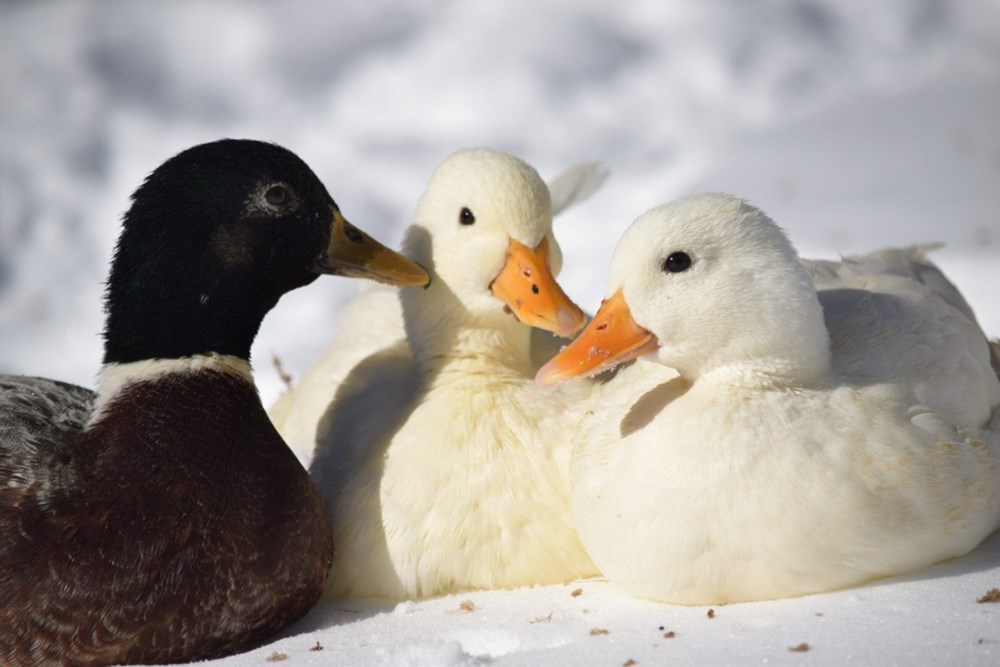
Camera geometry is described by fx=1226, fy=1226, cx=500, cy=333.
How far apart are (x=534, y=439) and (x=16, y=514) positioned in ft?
5.36

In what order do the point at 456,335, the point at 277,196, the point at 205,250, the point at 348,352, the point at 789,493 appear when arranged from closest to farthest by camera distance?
1. the point at 789,493
2. the point at 205,250
3. the point at 277,196
4. the point at 456,335
5. the point at 348,352

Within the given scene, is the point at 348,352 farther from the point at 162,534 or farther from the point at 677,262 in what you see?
the point at 677,262

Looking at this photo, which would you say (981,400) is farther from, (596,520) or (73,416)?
(73,416)

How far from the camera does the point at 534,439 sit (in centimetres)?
413

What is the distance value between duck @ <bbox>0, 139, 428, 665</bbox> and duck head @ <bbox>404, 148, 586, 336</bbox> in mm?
177

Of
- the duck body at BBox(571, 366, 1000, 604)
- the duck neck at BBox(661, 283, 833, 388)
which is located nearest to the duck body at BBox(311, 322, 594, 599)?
the duck body at BBox(571, 366, 1000, 604)

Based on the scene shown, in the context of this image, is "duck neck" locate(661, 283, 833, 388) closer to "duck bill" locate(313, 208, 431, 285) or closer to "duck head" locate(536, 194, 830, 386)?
"duck head" locate(536, 194, 830, 386)

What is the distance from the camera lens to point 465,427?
13.5ft

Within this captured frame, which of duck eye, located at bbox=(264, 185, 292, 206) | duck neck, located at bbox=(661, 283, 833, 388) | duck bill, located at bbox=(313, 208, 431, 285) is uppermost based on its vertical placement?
duck eye, located at bbox=(264, 185, 292, 206)

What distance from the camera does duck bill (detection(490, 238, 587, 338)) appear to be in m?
3.96

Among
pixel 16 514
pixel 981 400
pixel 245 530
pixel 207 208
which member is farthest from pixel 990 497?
pixel 16 514

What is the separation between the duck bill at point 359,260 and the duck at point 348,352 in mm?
693

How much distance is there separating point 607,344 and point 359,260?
3.28 feet

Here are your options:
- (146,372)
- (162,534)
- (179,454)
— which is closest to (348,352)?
(146,372)
